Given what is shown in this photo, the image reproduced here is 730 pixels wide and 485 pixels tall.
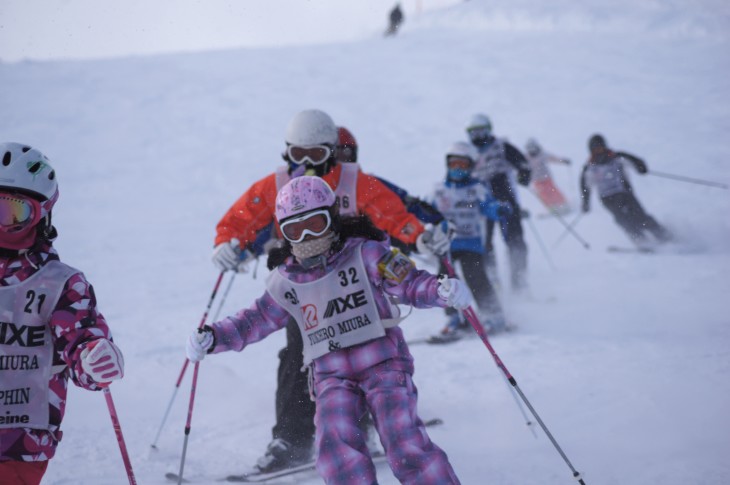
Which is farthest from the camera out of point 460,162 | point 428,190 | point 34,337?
point 428,190

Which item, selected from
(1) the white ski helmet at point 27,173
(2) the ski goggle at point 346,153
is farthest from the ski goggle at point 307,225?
(2) the ski goggle at point 346,153

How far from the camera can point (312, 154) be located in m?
4.38

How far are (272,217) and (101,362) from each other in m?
2.14

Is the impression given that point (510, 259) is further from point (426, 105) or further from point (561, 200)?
point (426, 105)

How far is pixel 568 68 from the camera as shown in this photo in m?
24.1

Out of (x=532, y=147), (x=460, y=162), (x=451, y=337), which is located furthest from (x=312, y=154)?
(x=532, y=147)

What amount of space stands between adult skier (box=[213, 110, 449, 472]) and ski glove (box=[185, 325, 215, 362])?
3.71 ft

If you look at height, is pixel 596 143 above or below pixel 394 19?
below

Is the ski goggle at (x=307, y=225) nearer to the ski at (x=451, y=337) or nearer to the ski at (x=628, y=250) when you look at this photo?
the ski at (x=451, y=337)

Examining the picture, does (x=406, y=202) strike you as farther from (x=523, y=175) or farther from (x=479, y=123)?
(x=523, y=175)

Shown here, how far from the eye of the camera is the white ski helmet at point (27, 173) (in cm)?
278

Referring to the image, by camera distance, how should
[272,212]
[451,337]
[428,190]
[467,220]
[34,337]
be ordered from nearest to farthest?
[34,337] → [272,212] → [451,337] → [467,220] → [428,190]

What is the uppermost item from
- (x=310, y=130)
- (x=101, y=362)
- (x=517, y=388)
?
(x=310, y=130)

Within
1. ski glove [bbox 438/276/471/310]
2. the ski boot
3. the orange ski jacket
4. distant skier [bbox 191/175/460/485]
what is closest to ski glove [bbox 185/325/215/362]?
distant skier [bbox 191/175/460/485]
